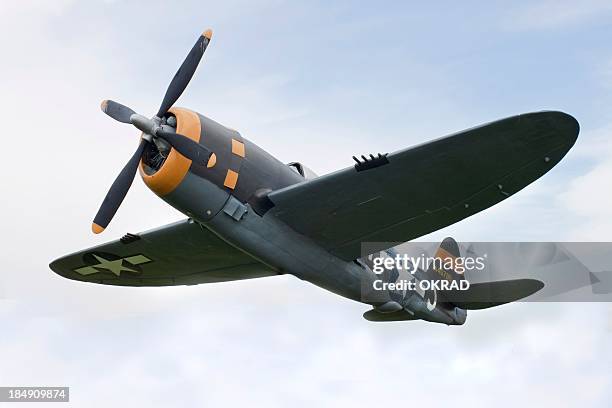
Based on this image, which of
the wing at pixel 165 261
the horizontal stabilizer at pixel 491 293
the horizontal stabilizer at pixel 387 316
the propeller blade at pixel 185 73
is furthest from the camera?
the horizontal stabilizer at pixel 387 316

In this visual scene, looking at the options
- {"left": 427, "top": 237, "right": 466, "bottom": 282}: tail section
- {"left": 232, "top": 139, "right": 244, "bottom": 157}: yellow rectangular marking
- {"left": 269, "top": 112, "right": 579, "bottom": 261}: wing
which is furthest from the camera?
{"left": 427, "top": 237, "right": 466, "bottom": 282}: tail section

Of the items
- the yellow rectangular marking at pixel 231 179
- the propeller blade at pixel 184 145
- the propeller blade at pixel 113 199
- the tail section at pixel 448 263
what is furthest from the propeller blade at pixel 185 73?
the tail section at pixel 448 263

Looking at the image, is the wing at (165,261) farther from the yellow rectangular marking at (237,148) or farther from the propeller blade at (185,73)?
the propeller blade at (185,73)

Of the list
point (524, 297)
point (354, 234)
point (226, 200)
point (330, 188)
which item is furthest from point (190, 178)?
point (524, 297)

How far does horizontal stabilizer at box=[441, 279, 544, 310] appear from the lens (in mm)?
16328

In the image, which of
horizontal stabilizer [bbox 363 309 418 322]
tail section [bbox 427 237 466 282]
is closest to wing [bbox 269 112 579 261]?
horizontal stabilizer [bbox 363 309 418 322]

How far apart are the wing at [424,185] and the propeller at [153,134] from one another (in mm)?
1656

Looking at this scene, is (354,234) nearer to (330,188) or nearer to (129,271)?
(330,188)

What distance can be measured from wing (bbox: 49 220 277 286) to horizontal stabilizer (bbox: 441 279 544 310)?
4.43 meters

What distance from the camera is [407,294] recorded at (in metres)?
16.4

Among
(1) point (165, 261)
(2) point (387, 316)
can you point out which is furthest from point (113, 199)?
(2) point (387, 316)

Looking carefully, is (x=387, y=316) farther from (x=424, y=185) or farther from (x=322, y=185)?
(x=322, y=185)

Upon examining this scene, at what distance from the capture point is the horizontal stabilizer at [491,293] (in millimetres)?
16328

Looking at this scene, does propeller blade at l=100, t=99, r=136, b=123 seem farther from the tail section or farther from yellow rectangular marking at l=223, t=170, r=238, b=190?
the tail section
